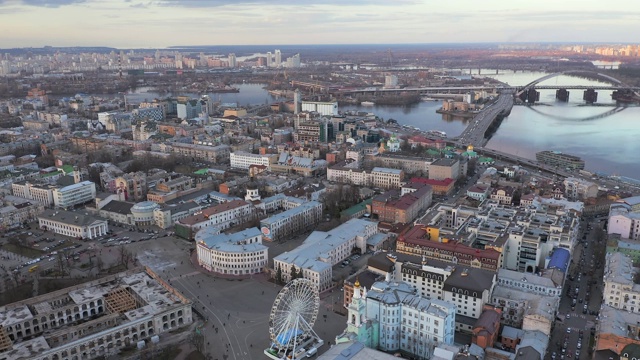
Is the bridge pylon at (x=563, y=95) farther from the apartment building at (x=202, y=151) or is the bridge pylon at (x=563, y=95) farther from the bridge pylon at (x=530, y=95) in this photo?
the apartment building at (x=202, y=151)

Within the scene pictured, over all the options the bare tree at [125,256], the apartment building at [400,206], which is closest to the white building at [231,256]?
the bare tree at [125,256]

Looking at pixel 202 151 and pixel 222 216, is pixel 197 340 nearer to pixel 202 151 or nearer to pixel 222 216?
pixel 222 216

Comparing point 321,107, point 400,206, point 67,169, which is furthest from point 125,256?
point 321,107

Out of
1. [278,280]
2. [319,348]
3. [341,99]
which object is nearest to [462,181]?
[278,280]

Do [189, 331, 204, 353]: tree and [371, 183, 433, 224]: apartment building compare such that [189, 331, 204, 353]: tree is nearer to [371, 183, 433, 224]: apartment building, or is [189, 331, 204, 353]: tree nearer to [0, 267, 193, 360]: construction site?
Answer: [0, 267, 193, 360]: construction site

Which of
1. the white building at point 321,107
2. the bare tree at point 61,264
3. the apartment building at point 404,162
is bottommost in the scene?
the bare tree at point 61,264

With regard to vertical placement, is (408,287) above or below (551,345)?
above

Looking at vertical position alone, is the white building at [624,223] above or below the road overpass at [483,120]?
below

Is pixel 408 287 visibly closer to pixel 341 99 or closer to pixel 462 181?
pixel 462 181
